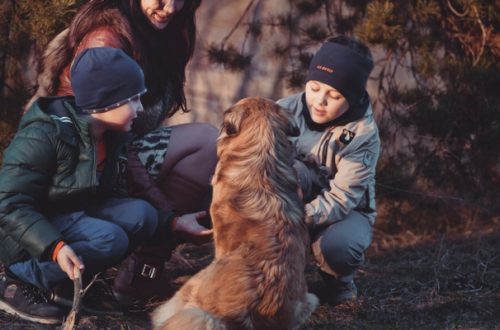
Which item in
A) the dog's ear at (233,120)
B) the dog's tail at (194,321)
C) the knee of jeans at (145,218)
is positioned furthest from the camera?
the knee of jeans at (145,218)

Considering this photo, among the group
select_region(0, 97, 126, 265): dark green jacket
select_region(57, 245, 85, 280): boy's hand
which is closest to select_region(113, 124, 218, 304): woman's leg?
select_region(0, 97, 126, 265): dark green jacket

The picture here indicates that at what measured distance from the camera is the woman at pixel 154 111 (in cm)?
452

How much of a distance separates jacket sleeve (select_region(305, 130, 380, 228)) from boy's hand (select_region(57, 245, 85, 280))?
1.52 meters

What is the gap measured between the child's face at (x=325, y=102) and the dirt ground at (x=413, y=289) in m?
1.18

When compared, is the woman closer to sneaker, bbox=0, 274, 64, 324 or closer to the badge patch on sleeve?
sneaker, bbox=0, 274, 64, 324

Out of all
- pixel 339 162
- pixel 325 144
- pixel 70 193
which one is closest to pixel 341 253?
pixel 339 162

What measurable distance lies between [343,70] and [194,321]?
1.88 metres

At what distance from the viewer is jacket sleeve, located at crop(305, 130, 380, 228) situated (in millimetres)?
4688

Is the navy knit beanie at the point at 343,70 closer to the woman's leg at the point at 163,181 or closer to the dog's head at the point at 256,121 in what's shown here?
the dog's head at the point at 256,121

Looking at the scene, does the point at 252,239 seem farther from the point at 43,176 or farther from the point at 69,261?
the point at 43,176

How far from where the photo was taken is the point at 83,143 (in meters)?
3.93

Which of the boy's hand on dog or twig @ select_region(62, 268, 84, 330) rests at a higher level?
twig @ select_region(62, 268, 84, 330)

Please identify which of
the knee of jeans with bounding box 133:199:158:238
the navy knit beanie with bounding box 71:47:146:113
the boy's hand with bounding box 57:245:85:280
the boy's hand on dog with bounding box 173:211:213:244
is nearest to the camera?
the boy's hand with bounding box 57:245:85:280

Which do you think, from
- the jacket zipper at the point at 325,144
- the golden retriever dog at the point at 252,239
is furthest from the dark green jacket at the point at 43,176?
the jacket zipper at the point at 325,144
